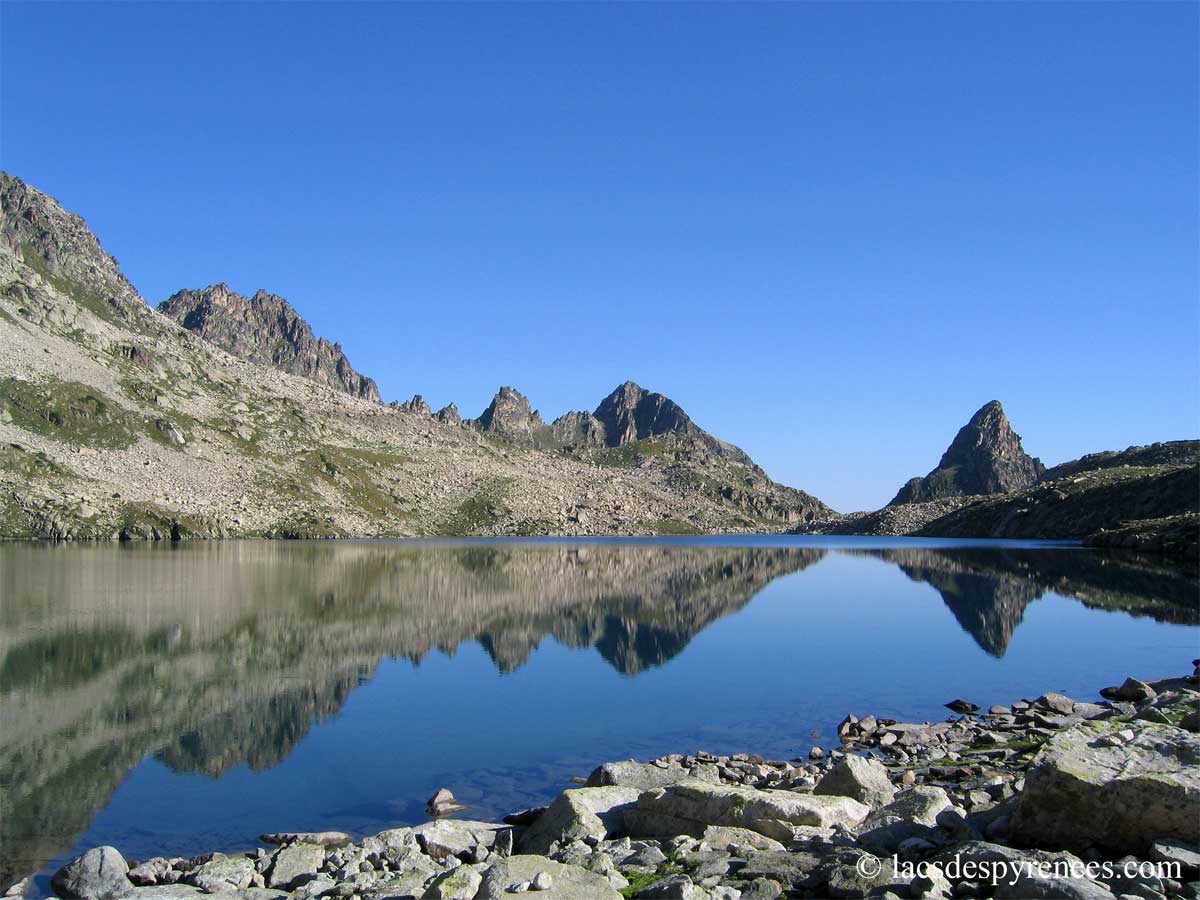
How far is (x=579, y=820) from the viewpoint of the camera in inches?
673

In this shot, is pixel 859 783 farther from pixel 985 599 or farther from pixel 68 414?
pixel 68 414

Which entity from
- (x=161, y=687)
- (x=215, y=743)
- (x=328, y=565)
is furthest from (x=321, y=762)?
(x=328, y=565)

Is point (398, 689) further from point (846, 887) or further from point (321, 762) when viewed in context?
point (846, 887)

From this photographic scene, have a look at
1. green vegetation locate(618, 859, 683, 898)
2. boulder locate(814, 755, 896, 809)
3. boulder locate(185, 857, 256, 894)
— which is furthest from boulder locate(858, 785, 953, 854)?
boulder locate(185, 857, 256, 894)

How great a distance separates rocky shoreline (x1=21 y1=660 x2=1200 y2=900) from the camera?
39.2ft

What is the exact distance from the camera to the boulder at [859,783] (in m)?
18.5

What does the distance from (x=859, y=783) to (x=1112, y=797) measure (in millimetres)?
6657

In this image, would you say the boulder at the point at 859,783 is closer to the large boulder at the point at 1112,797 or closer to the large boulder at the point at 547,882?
the large boulder at the point at 1112,797

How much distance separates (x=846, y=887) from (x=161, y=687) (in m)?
32.9

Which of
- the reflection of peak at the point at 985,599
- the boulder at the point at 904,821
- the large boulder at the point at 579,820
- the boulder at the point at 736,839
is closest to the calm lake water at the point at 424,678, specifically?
the reflection of peak at the point at 985,599

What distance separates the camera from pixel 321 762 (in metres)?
26.6

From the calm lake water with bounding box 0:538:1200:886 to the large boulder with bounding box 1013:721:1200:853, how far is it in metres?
13.6

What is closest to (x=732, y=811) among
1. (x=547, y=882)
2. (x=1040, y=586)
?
(x=547, y=882)

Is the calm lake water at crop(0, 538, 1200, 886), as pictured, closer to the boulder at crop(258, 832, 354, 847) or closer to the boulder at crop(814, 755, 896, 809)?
the boulder at crop(258, 832, 354, 847)
